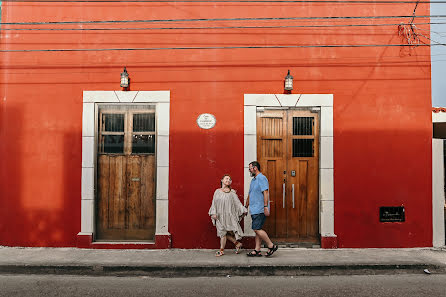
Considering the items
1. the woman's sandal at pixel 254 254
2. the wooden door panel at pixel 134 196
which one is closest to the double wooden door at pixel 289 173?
the woman's sandal at pixel 254 254

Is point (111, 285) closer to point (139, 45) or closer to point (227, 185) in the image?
point (227, 185)

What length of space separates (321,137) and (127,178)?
4.01 metres

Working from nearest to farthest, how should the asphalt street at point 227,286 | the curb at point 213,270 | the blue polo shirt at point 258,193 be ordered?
the asphalt street at point 227,286 → the curb at point 213,270 → the blue polo shirt at point 258,193

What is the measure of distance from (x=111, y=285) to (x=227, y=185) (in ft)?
8.42

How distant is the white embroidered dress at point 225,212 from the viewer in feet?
21.9

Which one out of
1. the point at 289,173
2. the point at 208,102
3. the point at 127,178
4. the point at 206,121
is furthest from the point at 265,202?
the point at 127,178

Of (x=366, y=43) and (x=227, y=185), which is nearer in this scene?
(x=227, y=185)

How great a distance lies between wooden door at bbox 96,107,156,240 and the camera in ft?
24.2

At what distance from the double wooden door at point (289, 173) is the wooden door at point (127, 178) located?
2315mm

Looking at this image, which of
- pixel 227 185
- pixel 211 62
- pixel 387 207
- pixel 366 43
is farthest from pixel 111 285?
pixel 366 43

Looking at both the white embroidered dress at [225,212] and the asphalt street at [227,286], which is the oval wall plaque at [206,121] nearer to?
the white embroidered dress at [225,212]

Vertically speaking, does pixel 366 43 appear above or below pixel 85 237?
above

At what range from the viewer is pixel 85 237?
716 cm

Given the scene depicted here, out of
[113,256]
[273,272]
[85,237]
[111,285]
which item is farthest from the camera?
[85,237]
